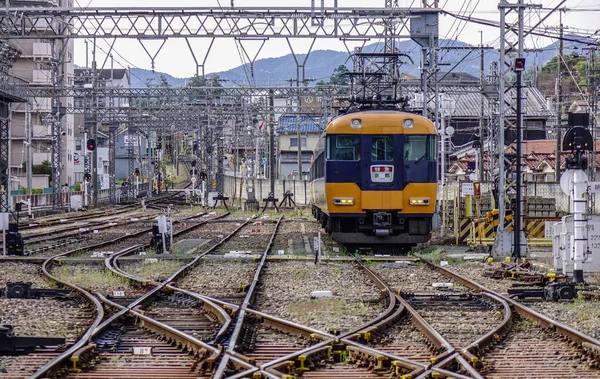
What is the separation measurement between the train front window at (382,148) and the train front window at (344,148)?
0.32m

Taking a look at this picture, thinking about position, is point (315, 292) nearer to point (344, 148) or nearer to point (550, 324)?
point (550, 324)

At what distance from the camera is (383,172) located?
60.2 ft

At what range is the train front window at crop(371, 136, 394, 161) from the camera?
18.4 meters

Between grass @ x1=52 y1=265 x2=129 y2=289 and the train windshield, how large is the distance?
6637 millimetres

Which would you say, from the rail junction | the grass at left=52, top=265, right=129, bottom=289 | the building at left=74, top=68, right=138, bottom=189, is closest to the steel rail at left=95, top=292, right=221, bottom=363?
the rail junction

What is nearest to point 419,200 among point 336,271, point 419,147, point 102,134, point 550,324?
point 419,147

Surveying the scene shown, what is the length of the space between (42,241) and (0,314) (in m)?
14.1

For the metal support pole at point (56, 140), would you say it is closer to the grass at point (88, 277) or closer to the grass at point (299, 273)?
the grass at point (88, 277)

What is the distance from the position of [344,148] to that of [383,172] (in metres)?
0.93

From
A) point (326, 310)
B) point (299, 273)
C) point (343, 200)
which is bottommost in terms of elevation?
point (299, 273)

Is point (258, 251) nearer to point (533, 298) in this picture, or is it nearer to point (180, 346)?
point (533, 298)

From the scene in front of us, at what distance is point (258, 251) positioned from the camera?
64.7ft

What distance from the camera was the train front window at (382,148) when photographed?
18422 millimetres

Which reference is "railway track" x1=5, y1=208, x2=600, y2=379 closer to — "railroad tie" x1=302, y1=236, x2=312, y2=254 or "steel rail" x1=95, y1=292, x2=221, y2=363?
"steel rail" x1=95, y1=292, x2=221, y2=363
